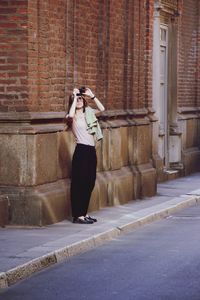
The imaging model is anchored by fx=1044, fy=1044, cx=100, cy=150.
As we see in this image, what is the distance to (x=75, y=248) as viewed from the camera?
1185cm

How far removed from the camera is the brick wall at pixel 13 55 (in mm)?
13594

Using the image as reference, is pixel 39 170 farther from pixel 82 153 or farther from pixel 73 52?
pixel 73 52

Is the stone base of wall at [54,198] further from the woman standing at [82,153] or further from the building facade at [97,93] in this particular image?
the woman standing at [82,153]

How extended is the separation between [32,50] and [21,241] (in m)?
2.85

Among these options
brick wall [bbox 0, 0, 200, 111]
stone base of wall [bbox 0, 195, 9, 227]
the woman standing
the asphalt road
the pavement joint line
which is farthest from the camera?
the woman standing

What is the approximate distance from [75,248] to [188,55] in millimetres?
13369

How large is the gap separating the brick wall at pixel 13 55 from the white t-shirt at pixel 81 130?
0.87m

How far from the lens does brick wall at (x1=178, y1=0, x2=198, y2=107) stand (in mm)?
23797

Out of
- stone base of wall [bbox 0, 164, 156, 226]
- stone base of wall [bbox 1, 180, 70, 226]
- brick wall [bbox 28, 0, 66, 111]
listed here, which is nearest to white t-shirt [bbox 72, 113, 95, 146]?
brick wall [bbox 28, 0, 66, 111]

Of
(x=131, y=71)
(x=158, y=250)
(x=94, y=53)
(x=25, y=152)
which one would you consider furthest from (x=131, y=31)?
Answer: (x=158, y=250)

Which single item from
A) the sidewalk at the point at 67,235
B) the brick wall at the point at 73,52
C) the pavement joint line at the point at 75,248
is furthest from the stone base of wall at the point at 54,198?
the brick wall at the point at 73,52

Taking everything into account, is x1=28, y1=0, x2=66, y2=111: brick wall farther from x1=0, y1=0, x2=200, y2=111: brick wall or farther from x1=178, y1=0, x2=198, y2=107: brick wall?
x1=178, y1=0, x2=198, y2=107: brick wall

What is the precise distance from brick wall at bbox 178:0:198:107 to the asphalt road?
34.9 ft

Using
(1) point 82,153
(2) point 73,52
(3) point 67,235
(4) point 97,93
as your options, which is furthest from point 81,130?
(4) point 97,93
